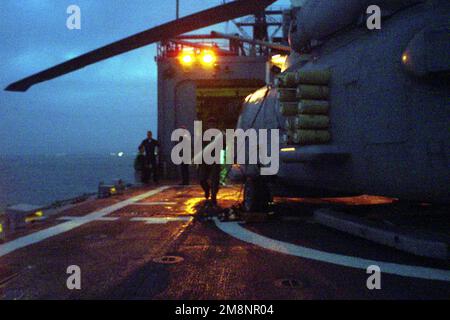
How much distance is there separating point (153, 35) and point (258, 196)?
3320mm

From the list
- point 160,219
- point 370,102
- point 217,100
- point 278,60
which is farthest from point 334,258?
point 217,100

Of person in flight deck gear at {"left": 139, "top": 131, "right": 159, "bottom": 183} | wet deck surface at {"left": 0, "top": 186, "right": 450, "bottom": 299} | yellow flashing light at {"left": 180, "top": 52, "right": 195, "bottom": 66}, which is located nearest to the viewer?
wet deck surface at {"left": 0, "top": 186, "right": 450, "bottom": 299}

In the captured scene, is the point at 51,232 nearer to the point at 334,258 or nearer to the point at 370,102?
the point at 334,258

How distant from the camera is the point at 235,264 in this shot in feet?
13.5

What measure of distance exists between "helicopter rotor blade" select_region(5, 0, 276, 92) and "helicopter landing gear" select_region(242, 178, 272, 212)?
292 centimetres

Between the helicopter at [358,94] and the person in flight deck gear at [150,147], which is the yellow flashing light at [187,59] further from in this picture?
the helicopter at [358,94]

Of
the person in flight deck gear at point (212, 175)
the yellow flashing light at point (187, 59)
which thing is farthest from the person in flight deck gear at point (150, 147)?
the person in flight deck gear at point (212, 175)

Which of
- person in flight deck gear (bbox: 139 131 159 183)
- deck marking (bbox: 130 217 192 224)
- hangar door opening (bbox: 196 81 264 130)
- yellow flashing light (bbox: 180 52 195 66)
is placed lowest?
deck marking (bbox: 130 217 192 224)

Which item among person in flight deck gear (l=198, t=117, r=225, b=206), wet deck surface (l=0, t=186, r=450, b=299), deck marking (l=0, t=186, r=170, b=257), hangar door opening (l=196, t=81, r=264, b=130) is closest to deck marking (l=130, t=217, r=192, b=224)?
wet deck surface (l=0, t=186, r=450, b=299)

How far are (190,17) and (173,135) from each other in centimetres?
1226

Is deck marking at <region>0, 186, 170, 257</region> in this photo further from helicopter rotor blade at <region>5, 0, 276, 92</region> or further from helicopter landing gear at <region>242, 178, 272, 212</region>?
helicopter landing gear at <region>242, 178, 272, 212</region>

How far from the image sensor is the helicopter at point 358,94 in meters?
4.18

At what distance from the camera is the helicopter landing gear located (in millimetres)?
6945

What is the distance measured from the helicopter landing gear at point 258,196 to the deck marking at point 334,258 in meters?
1.03
